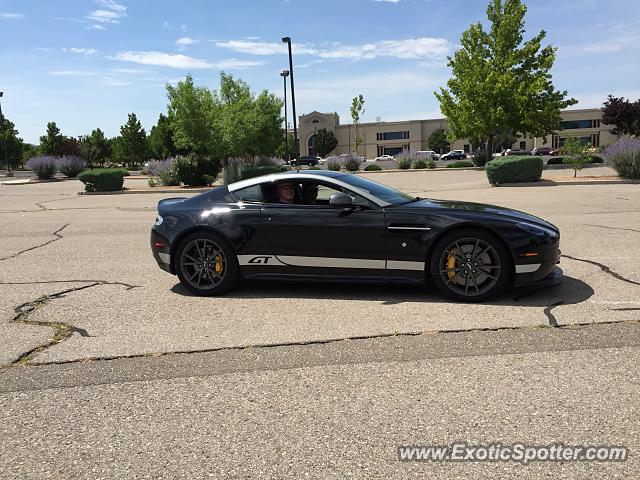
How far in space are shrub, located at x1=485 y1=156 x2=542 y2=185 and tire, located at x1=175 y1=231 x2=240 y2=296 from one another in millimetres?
18328

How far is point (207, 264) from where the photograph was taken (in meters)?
5.88

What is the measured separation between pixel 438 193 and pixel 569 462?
18.4 meters

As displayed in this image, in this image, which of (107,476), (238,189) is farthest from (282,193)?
(107,476)

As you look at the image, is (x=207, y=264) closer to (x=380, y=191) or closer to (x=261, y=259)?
(x=261, y=259)

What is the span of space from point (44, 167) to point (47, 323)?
37381 millimetres

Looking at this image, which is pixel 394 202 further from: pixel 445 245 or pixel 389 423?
pixel 389 423

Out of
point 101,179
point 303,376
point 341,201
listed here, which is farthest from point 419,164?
point 303,376

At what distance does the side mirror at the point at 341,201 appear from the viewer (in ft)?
18.2

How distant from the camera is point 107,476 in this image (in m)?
2.57

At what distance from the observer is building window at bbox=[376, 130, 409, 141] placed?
115 m

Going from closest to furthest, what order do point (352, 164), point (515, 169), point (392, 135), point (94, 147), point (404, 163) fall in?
point (515, 169) < point (352, 164) < point (404, 163) < point (94, 147) < point (392, 135)

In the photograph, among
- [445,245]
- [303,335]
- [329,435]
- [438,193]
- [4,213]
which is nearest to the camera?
[329,435]

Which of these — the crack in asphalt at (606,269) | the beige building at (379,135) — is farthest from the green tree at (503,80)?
the beige building at (379,135)

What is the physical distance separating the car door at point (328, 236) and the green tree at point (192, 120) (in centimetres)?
2310
